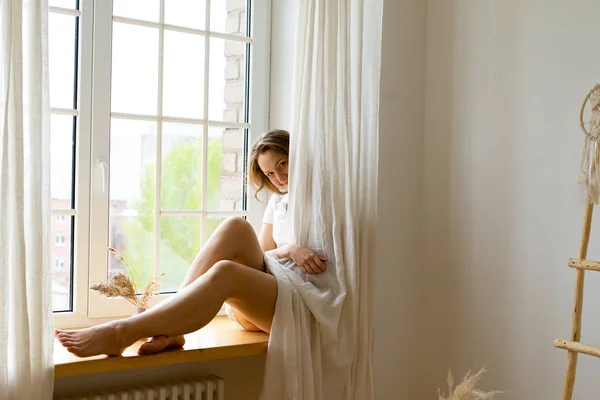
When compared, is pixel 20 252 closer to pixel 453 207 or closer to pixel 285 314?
pixel 285 314

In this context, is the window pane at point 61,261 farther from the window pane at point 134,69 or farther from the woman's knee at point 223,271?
the woman's knee at point 223,271

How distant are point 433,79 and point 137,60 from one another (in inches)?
48.9

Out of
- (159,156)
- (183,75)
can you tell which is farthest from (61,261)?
(183,75)

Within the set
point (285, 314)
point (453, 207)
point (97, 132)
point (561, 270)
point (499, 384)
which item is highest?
point (97, 132)

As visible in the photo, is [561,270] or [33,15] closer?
[33,15]

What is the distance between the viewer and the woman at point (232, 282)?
2.02 meters

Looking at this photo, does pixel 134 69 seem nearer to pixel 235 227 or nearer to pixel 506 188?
pixel 235 227

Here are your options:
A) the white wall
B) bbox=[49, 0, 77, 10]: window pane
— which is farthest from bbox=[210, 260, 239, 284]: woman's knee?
bbox=[49, 0, 77, 10]: window pane

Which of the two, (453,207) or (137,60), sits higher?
(137,60)

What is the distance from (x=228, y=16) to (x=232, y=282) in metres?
1.26

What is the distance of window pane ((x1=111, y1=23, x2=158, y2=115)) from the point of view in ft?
8.49

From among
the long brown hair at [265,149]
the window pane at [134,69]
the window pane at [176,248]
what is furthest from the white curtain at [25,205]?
the long brown hair at [265,149]

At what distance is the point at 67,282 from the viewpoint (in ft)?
8.16

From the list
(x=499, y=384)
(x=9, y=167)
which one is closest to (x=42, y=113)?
(x=9, y=167)
